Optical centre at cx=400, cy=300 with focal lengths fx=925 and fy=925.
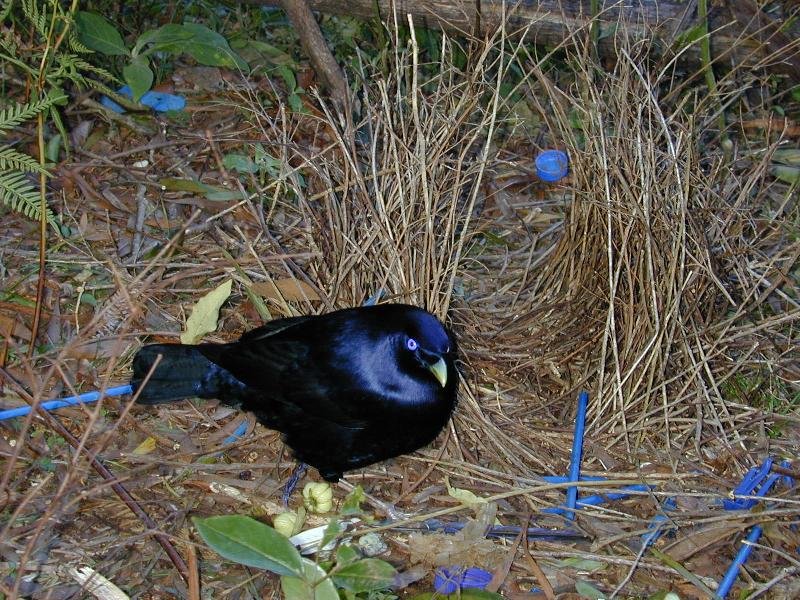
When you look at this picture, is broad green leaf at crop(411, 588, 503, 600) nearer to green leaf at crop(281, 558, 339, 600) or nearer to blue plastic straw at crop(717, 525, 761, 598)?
green leaf at crop(281, 558, 339, 600)

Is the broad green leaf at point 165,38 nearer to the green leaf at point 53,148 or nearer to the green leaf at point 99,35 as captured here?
the green leaf at point 99,35

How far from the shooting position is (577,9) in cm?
425

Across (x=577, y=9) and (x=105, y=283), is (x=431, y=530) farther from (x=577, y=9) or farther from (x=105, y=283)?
(x=577, y=9)

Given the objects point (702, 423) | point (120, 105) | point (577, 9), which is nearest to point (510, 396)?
point (702, 423)

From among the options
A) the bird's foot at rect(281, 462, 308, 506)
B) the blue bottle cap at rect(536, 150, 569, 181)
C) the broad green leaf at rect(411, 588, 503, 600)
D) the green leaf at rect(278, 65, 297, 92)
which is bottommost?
the broad green leaf at rect(411, 588, 503, 600)

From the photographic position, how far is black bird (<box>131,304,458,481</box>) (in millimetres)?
2994

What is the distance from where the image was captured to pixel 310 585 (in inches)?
98.0

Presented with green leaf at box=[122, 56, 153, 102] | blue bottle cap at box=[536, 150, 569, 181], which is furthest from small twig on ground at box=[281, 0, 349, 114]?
blue bottle cap at box=[536, 150, 569, 181]

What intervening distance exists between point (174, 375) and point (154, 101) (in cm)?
170

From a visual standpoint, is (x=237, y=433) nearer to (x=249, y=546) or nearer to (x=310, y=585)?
(x=249, y=546)

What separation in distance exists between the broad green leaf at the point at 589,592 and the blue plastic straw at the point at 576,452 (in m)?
0.27

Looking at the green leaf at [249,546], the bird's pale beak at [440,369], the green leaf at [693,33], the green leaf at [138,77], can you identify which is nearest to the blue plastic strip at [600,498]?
the bird's pale beak at [440,369]

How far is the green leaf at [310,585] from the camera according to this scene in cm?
250

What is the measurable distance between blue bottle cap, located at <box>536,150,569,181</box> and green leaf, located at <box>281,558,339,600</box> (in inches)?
85.2
